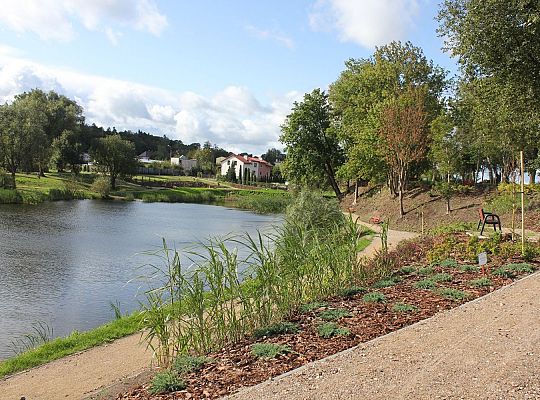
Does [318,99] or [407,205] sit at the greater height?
[318,99]

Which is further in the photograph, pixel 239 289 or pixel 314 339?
Answer: pixel 239 289

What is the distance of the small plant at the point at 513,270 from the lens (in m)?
8.84

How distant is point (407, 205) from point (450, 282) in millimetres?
20504

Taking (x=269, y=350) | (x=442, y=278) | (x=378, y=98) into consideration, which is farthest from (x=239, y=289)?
(x=378, y=98)

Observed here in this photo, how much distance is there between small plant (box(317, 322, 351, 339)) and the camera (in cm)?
593

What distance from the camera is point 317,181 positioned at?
43.4 meters

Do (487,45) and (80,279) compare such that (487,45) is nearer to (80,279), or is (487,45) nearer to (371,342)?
(371,342)

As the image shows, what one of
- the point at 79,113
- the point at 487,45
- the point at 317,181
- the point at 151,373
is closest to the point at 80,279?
the point at 151,373

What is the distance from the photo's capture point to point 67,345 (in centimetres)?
899

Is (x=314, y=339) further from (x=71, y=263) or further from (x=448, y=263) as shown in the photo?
(x=71, y=263)

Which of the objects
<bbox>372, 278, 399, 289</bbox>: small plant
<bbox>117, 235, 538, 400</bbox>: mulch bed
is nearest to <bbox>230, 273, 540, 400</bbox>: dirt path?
<bbox>117, 235, 538, 400</bbox>: mulch bed

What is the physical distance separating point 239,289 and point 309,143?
117 feet

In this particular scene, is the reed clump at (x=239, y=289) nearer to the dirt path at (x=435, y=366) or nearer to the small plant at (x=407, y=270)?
the small plant at (x=407, y=270)

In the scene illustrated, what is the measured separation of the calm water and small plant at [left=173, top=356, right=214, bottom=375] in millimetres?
5289
